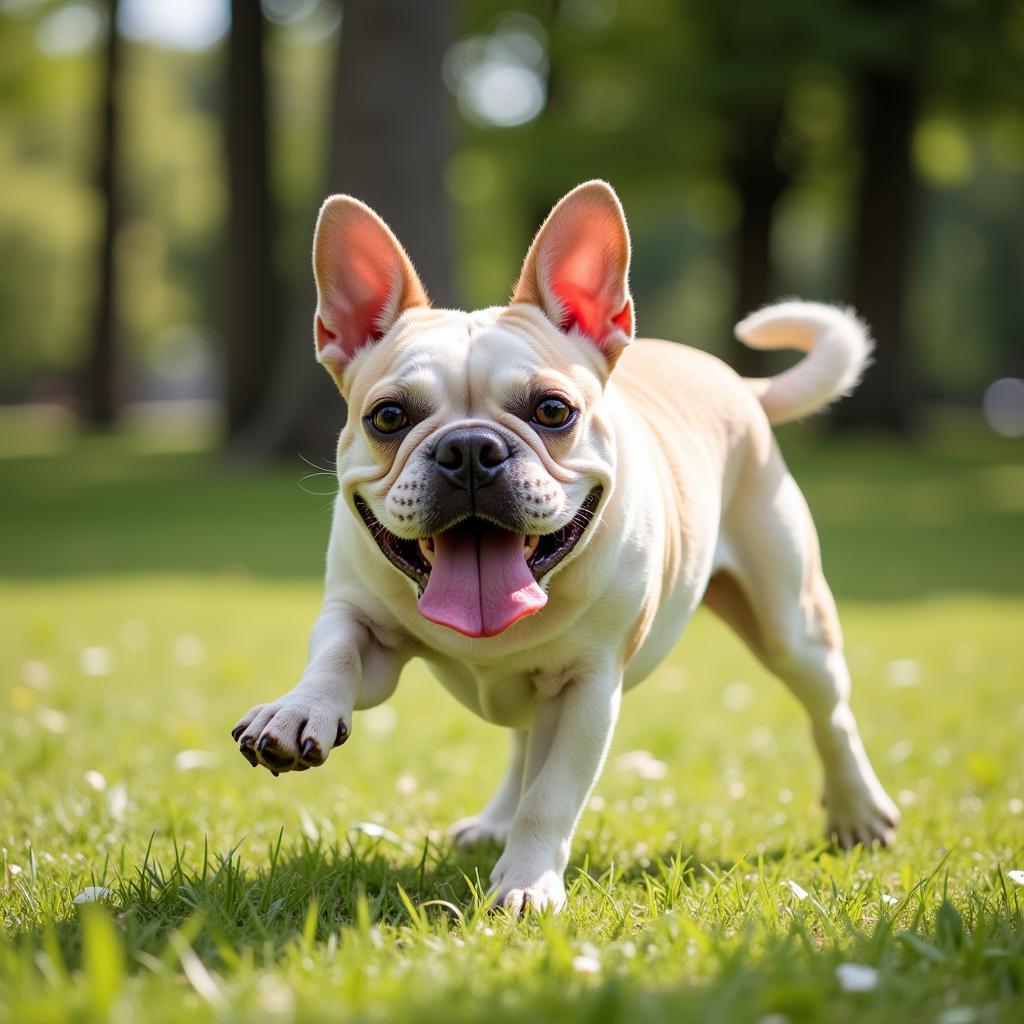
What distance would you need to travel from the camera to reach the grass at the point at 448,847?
8.25ft

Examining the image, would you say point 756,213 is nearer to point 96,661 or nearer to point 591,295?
point 96,661

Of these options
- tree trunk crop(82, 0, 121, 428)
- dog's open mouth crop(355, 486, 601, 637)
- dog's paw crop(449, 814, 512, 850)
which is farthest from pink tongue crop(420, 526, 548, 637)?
tree trunk crop(82, 0, 121, 428)

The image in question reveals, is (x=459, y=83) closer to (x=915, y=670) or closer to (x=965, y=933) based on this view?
(x=915, y=670)

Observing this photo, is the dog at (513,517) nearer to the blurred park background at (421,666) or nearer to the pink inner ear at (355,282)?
the pink inner ear at (355,282)

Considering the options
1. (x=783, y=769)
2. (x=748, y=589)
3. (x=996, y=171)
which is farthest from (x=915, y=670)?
(x=996, y=171)

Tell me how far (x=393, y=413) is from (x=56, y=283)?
4329 centimetres

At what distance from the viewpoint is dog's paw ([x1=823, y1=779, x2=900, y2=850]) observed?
4.43m

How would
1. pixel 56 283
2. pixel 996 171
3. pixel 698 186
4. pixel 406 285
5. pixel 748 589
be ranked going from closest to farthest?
pixel 406 285 < pixel 748 589 < pixel 698 186 < pixel 56 283 < pixel 996 171

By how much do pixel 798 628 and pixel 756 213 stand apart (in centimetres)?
2394

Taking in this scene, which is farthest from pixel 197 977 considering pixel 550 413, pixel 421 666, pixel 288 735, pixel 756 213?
pixel 756 213

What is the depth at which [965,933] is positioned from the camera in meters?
3.03

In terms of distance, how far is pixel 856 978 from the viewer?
2.58m

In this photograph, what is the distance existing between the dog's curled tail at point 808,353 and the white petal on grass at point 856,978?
109 inches

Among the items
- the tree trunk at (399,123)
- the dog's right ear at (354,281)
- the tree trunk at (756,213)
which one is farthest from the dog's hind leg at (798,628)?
the tree trunk at (756,213)
